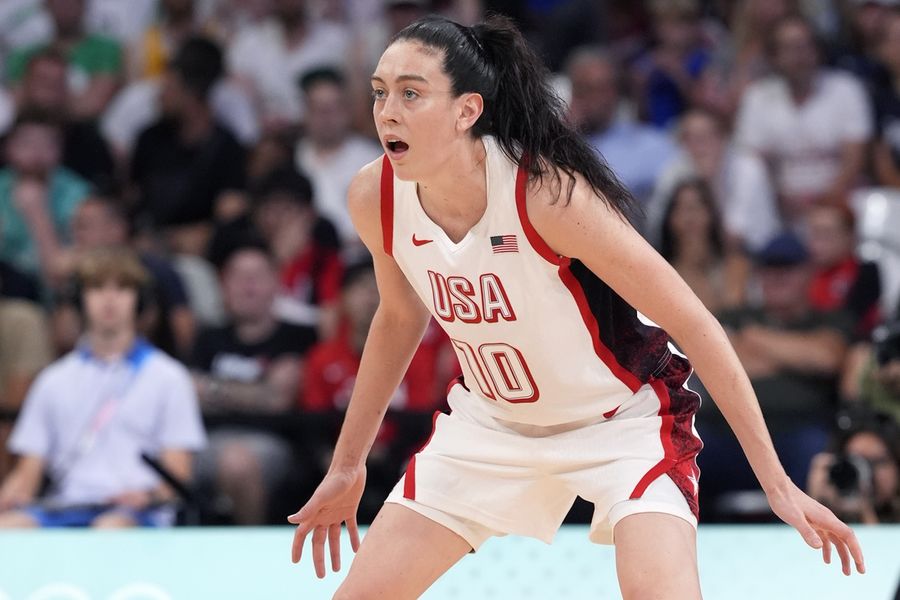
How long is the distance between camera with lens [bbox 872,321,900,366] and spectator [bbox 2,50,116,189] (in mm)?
4088

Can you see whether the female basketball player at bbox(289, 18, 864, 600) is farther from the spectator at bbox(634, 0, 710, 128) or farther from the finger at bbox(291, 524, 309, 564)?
the spectator at bbox(634, 0, 710, 128)

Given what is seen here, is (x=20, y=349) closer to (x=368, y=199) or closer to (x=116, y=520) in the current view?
(x=116, y=520)

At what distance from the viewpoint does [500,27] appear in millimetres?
2885

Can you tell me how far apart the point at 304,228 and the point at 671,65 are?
7.05 ft

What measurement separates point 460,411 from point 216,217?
4199 mm

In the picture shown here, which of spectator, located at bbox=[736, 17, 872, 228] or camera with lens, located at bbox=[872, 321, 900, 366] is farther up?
spectator, located at bbox=[736, 17, 872, 228]

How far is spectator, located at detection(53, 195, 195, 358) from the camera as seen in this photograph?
5.75 metres

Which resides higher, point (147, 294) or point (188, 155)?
point (188, 155)

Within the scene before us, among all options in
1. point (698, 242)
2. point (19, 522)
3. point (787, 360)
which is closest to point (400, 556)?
point (19, 522)

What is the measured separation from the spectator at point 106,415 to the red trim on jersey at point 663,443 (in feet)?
8.74

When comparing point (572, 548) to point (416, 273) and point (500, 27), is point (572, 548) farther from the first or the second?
point (500, 27)

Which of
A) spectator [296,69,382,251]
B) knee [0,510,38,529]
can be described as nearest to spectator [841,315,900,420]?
spectator [296,69,382,251]

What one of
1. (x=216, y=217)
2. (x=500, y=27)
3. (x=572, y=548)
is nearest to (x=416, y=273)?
(x=500, y=27)

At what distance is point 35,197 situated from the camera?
6980 mm
